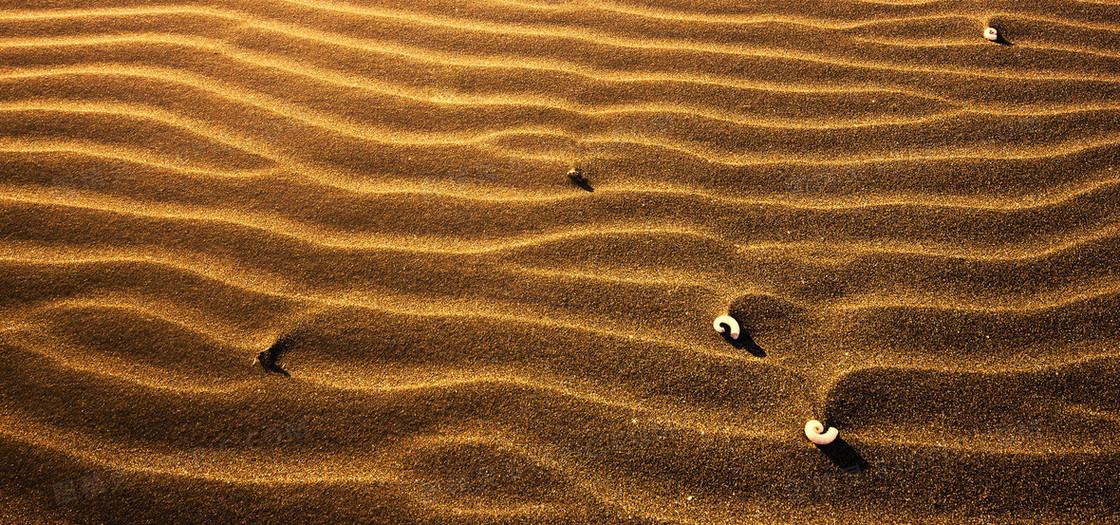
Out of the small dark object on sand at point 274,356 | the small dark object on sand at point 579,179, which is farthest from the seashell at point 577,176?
the small dark object on sand at point 274,356

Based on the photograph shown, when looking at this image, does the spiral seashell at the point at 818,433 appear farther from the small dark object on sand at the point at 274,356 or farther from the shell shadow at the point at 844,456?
the small dark object on sand at the point at 274,356

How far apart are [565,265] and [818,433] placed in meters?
0.81

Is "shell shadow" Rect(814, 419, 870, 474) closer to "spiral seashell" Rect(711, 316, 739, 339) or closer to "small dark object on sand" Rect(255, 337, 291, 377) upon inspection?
"spiral seashell" Rect(711, 316, 739, 339)

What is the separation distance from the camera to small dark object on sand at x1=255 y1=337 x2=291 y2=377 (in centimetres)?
168

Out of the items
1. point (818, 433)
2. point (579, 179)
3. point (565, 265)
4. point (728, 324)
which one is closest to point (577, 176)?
point (579, 179)

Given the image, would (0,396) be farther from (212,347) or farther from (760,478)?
(760,478)

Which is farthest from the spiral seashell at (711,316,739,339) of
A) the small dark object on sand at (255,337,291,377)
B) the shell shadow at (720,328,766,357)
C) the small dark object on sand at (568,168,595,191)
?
the small dark object on sand at (255,337,291,377)

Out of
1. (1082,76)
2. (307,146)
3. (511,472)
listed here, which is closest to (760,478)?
(511,472)

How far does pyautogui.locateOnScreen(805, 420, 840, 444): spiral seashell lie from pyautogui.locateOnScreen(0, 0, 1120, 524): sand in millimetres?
26

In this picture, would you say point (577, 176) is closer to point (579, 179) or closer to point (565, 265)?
point (579, 179)

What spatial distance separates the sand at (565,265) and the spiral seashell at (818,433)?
0.03 meters

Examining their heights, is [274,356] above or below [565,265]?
below

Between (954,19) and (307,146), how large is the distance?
8.18ft

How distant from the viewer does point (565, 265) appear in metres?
1.82
